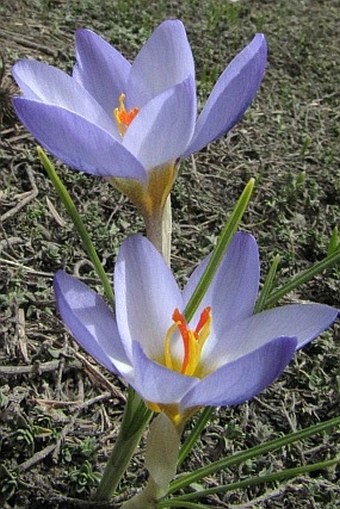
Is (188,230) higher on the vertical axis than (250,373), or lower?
lower

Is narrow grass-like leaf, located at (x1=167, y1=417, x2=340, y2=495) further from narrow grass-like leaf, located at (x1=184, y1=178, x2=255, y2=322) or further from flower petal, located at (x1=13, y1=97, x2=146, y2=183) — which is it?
flower petal, located at (x1=13, y1=97, x2=146, y2=183)

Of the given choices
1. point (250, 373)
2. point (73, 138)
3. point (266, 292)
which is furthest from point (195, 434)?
point (73, 138)

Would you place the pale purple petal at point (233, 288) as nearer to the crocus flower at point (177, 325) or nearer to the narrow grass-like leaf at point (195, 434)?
the crocus flower at point (177, 325)

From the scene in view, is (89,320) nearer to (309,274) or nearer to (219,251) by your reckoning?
(219,251)

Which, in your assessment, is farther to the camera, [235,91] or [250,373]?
[235,91]

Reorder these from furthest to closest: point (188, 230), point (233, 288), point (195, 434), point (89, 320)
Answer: point (188, 230) → point (195, 434) → point (233, 288) → point (89, 320)

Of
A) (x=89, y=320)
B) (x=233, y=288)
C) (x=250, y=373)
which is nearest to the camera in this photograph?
(x=250, y=373)

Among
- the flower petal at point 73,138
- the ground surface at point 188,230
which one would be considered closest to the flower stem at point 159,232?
the flower petal at point 73,138

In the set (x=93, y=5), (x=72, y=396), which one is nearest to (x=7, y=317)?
(x=72, y=396)
